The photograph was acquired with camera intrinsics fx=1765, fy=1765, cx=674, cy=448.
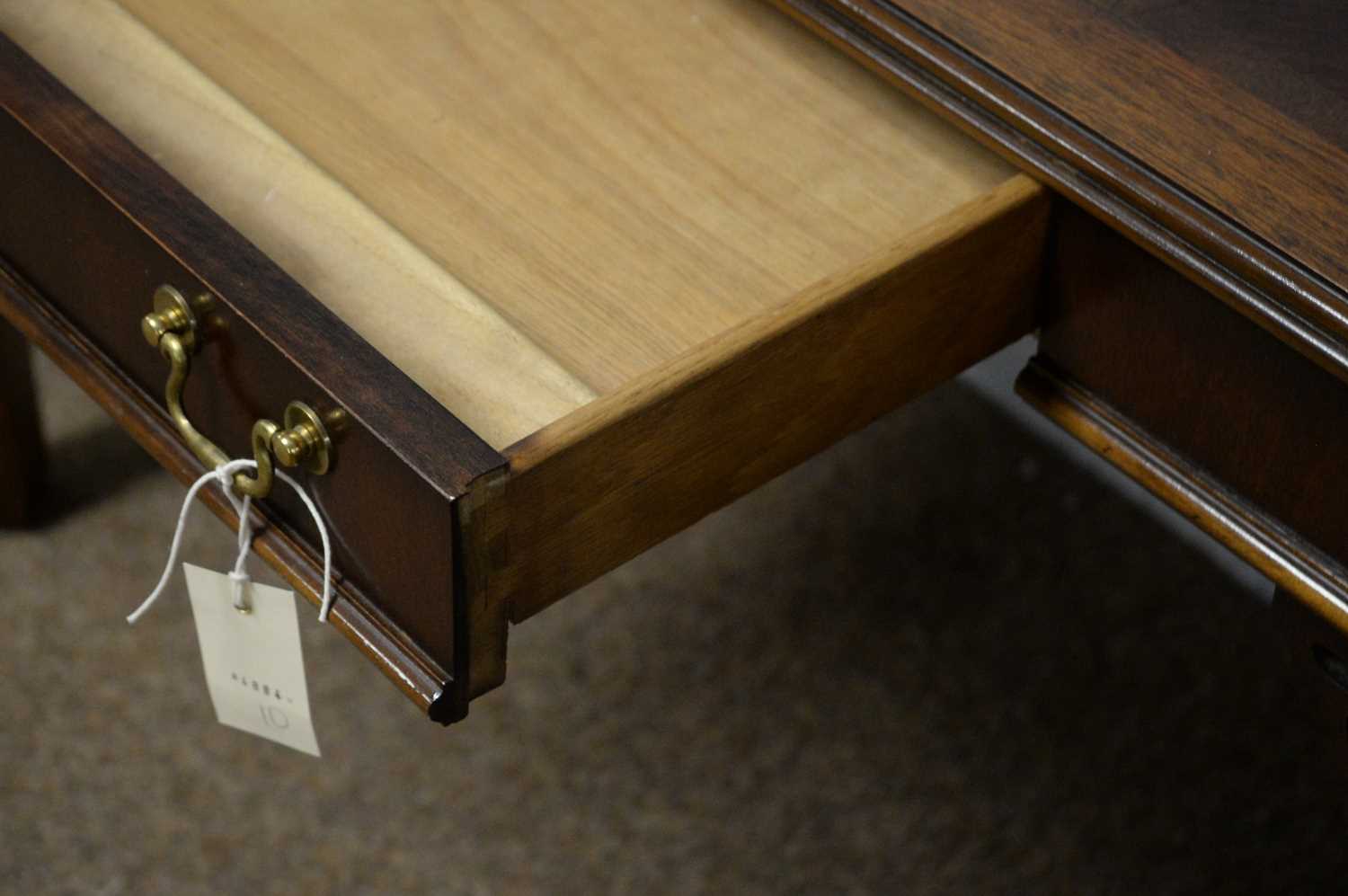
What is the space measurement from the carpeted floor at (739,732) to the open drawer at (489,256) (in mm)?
374

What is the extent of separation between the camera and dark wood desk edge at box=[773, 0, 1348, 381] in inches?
22.3

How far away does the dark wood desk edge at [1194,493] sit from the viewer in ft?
2.03

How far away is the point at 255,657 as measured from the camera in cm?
63

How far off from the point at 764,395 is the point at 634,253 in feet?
0.25

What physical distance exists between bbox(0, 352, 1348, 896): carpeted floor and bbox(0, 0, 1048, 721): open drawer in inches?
14.7

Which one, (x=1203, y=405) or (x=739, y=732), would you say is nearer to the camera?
(x=1203, y=405)

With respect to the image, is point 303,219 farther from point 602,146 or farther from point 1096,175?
point 1096,175

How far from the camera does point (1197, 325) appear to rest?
2.02 ft

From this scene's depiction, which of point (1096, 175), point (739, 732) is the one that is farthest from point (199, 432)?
point (739, 732)

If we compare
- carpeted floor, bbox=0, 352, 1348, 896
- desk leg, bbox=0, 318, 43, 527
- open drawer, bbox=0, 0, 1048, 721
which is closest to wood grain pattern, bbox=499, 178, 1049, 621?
open drawer, bbox=0, 0, 1048, 721

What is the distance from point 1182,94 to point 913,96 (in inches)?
3.9

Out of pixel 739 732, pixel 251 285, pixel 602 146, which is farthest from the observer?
pixel 739 732

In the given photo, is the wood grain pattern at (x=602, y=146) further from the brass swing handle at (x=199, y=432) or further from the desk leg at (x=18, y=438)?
the desk leg at (x=18, y=438)

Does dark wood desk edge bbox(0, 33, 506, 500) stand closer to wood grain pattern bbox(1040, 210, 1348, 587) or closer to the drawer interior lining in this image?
the drawer interior lining
